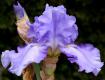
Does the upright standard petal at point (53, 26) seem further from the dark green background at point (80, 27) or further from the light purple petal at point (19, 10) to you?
the dark green background at point (80, 27)

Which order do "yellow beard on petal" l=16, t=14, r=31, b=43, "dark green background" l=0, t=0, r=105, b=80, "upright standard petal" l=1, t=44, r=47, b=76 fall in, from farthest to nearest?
"dark green background" l=0, t=0, r=105, b=80 → "yellow beard on petal" l=16, t=14, r=31, b=43 → "upright standard petal" l=1, t=44, r=47, b=76

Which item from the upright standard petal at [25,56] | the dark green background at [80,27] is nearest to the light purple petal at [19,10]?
the upright standard petal at [25,56]

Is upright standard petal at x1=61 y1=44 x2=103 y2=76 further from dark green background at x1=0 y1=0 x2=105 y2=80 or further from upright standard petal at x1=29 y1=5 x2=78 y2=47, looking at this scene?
dark green background at x1=0 y1=0 x2=105 y2=80

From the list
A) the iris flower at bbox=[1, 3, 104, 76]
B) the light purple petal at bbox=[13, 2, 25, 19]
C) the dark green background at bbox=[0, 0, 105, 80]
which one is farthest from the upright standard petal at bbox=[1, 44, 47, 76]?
the dark green background at bbox=[0, 0, 105, 80]

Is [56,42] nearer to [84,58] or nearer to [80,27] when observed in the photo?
[84,58]

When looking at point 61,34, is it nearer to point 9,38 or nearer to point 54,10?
point 54,10
